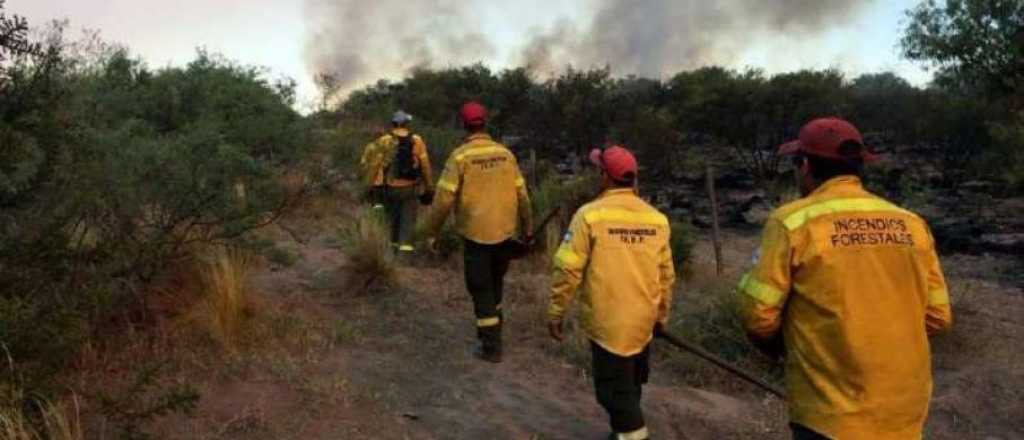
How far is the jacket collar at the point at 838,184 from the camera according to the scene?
118 inches

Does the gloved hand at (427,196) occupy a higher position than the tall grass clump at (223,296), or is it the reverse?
the gloved hand at (427,196)

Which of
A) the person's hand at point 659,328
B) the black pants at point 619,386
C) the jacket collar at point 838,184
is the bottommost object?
the black pants at point 619,386

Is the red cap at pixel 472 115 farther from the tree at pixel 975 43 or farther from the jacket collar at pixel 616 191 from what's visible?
the tree at pixel 975 43

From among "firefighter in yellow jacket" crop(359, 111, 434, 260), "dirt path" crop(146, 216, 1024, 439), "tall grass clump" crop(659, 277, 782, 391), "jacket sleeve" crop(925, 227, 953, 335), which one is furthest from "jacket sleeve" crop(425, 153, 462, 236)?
"jacket sleeve" crop(925, 227, 953, 335)

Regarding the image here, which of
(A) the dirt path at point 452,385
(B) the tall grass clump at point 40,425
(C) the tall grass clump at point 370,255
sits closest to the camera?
(B) the tall grass clump at point 40,425

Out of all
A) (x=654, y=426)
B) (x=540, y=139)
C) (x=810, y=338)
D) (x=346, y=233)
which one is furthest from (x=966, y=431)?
(x=540, y=139)

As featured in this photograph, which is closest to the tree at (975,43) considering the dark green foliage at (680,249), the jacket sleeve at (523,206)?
the dark green foliage at (680,249)

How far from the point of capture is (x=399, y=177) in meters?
9.81

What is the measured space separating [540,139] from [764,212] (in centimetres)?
864

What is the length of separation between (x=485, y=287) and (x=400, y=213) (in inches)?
147

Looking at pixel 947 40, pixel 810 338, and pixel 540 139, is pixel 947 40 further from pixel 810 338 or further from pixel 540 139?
pixel 810 338

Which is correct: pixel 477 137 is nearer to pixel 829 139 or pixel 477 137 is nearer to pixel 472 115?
pixel 472 115

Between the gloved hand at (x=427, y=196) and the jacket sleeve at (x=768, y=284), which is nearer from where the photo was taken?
the jacket sleeve at (x=768, y=284)

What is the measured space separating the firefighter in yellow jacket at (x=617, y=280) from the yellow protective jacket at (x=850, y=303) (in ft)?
4.62
